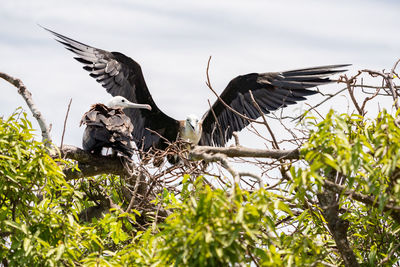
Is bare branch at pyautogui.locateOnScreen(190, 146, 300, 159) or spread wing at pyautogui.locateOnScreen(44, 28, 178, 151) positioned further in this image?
spread wing at pyautogui.locateOnScreen(44, 28, 178, 151)

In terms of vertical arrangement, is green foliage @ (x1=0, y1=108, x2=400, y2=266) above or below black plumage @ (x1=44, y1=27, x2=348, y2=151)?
below

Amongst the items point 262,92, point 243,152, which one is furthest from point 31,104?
point 262,92

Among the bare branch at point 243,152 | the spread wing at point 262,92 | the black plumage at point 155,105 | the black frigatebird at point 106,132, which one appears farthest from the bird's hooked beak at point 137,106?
the bare branch at point 243,152

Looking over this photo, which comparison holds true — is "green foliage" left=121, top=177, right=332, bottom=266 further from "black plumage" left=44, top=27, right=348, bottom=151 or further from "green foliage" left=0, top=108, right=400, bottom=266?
"black plumage" left=44, top=27, right=348, bottom=151

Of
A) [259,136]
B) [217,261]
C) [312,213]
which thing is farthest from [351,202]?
[217,261]

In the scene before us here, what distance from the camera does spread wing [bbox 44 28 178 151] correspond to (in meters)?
5.64

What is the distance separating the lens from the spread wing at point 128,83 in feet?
18.5

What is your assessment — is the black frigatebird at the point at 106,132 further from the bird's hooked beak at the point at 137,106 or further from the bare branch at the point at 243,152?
the bird's hooked beak at the point at 137,106

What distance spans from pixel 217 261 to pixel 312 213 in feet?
3.44

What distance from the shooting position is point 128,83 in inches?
231

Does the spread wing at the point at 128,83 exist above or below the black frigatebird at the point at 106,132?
above

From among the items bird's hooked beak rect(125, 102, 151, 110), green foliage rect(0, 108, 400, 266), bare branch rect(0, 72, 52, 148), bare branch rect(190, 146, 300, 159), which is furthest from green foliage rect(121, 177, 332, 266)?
bird's hooked beak rect(125, 102, 151, 110)

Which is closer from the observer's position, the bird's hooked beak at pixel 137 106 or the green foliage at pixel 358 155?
the green foliage at pixel 358 155

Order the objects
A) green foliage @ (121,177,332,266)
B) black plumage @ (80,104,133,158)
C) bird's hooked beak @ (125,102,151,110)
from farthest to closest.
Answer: bird's hooked beak @ (125,102,151,110)
black plumage @ (80,104,133,158)
green foliage @ (121,177,332,266)
